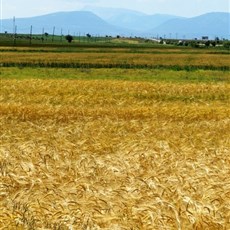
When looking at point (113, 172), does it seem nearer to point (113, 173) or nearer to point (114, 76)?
point (113, 173)

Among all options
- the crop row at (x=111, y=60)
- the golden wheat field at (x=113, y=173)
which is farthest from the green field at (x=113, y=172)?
the crop row at (x=111, y=60)

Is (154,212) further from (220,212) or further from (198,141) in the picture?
(198,141)

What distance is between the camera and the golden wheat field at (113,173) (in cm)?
571

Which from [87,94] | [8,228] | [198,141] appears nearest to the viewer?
[8,228]

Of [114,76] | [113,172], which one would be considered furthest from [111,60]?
[113,172]

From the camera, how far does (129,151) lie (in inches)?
399

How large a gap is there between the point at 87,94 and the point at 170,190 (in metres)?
19.2

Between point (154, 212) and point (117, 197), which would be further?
point (117, 197)

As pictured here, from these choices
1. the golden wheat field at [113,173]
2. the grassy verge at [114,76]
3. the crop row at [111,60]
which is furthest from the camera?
the crop row at [111,60]

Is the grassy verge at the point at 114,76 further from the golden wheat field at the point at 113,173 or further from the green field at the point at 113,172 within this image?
the golden wheat field at the point at 113,173

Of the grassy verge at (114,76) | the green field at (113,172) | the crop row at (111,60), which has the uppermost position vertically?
the crop row at (111,60)

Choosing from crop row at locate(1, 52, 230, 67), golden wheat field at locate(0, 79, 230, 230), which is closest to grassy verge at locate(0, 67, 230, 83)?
crop row at locate(1, 52, 230, 67)

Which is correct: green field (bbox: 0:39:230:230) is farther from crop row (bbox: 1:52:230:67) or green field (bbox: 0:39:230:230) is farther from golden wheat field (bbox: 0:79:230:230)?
crop row (bbox: 1:52:230:67)

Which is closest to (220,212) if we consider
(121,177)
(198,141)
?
(121,177)
